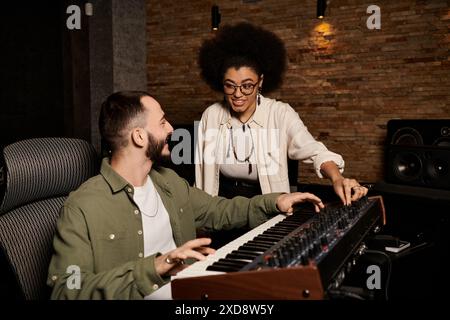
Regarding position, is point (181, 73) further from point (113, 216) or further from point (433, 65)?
point (113, 216)

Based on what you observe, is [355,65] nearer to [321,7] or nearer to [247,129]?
[321,7]

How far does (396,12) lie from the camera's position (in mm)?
5387

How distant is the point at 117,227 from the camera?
1.62 metres

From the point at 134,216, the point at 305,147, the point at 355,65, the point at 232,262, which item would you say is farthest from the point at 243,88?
the point at 355,65

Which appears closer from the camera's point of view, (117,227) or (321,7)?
(117,227)

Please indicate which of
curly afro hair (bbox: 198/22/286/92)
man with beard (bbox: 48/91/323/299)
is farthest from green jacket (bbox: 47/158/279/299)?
curly afro hair (bbox: 198/22/286/92)

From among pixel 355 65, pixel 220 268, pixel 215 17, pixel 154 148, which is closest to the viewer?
pixel 220 268

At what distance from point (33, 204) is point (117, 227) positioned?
1.12ft

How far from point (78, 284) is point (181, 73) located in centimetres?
576

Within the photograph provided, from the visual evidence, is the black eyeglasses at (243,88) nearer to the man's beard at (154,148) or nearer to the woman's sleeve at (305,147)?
the woman's sleeve at (305,147)

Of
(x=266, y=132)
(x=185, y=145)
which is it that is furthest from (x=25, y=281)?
(x=185, y=145)

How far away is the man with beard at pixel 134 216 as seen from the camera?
52.1 inches

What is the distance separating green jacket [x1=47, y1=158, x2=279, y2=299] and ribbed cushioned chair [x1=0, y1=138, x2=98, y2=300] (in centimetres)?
16
